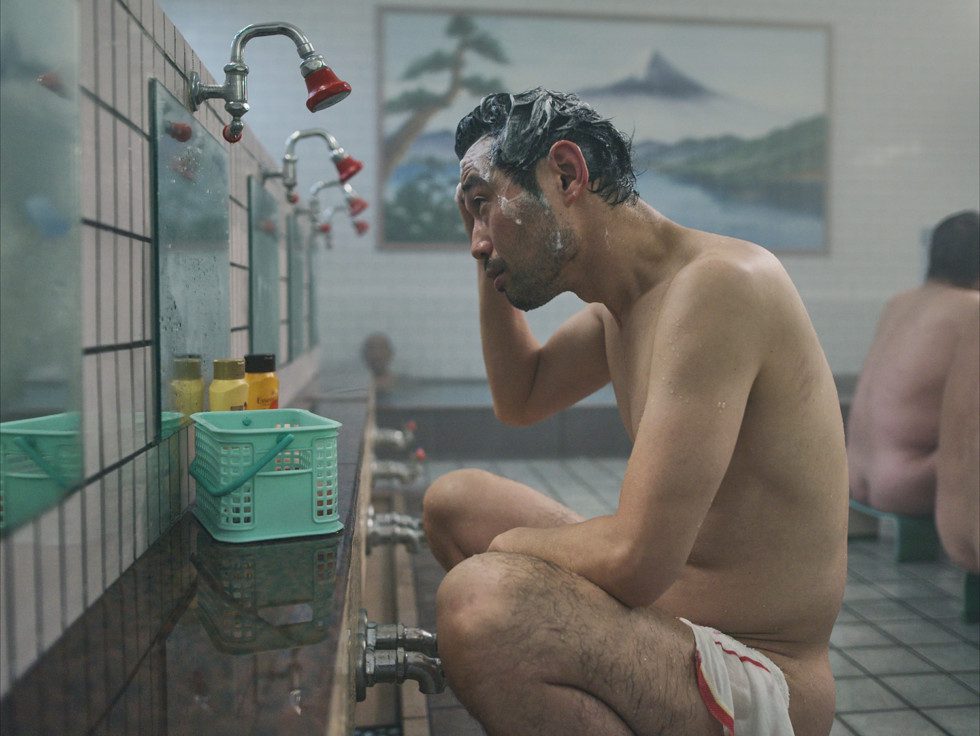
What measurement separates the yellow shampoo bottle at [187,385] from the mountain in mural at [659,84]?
18.7ft

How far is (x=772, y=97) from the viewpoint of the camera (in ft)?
Answer: 22.3

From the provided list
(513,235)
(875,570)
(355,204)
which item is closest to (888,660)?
(875,570)

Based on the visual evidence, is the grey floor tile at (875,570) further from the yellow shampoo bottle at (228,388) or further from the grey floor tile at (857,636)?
the yellow shampoo bottle at (228,388)

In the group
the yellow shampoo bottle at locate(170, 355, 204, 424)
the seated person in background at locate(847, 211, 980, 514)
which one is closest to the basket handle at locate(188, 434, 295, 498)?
the yellow shampoo bottle at locate(170, 355, 204, 424)

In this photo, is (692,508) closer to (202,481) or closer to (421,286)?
(202,481)

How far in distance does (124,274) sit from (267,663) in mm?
617

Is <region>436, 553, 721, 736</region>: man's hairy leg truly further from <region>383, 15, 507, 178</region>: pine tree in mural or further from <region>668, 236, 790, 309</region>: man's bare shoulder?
<region>383, 15, 507, 178</region>: pine tree in mural

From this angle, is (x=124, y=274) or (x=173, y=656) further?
(x=124, y=274)

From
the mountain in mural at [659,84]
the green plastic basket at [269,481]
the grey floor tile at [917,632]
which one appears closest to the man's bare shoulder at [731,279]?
Answer: the green plastic basket at [269,481]

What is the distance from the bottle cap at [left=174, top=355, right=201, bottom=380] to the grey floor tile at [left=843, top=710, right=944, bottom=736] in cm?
158

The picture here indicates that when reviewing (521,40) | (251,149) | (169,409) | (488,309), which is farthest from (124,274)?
(521,40)

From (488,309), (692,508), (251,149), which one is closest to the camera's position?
(692,508)

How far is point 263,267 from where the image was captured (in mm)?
2660

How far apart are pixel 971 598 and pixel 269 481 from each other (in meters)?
2.20
